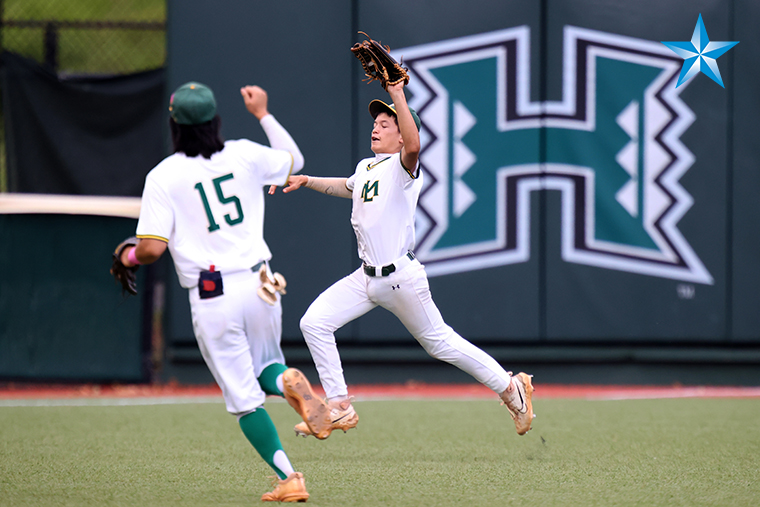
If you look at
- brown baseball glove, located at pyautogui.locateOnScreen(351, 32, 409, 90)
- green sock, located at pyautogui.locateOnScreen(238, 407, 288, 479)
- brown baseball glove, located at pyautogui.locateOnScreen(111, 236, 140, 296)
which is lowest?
green sock, located at pyautogui.locateOnScreen(238, 407, 288, 479)

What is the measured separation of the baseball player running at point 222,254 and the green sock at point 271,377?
0.03 m

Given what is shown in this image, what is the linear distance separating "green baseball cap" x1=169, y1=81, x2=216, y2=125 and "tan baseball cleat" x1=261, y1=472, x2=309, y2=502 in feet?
5.25

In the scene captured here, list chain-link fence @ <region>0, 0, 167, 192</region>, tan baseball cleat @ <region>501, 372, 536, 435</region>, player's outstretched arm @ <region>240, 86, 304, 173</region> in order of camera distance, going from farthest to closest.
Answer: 1. chain-link fence @ <region>0, 0, 167, 192</region>
2. tan baseball cleat @ <region>501, 372, 536, 435</region>
3. player's outstretched arm @ <region>240, 86, 304, 173</region>

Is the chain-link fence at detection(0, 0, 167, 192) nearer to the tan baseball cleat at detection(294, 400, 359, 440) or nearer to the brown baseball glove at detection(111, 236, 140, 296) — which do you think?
the tan baseball cleat at detection(294, 400, 359, 440)

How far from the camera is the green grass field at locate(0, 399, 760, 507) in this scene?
4.11 meters

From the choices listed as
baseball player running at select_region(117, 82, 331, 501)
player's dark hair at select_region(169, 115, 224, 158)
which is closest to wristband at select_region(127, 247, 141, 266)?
baseball player running at select_region(117, 82, 331, 501)

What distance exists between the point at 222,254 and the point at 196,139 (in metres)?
0.52

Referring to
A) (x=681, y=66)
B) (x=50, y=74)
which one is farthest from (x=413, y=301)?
(x=50, y=74)

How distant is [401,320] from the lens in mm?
5070

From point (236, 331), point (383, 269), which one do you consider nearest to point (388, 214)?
point (383, 269)

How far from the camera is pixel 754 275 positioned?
8.58 metres

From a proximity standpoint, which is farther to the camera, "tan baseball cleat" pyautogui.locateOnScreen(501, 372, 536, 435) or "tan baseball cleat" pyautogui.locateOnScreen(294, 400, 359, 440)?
"tan baseball cleat" pyautogui.locateOnScreen(501, 372, 536, 435)

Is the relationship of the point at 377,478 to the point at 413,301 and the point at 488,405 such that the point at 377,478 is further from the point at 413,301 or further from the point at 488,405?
the point at 488,405

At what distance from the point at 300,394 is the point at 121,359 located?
193 inches
